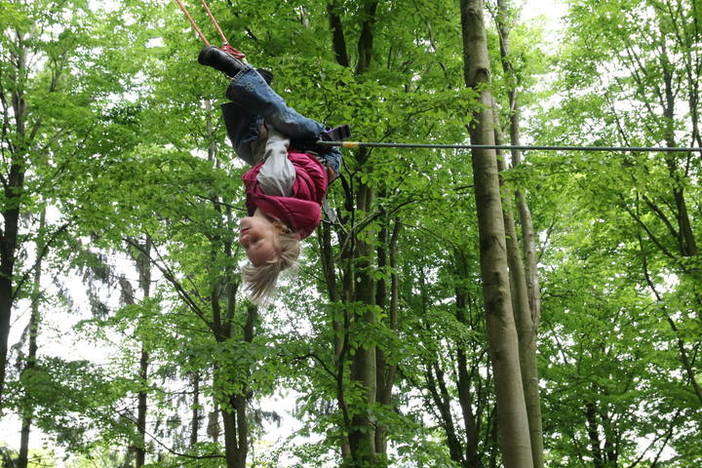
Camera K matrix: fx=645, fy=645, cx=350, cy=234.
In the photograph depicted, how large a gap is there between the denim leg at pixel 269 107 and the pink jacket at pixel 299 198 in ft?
0.43

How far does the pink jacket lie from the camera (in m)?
3.09

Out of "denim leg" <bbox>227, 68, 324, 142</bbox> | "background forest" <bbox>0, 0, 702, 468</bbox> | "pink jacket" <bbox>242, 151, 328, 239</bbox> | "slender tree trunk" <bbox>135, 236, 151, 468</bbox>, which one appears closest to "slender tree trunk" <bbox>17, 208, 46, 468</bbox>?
"background forest" <bbox>0, 0, 702, 468</bbox>

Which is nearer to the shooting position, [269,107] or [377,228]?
[269,107]

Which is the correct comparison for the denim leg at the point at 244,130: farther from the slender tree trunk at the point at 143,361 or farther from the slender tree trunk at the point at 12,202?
the slender tree trunk at the point at 143,361

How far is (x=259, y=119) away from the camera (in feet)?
12.4

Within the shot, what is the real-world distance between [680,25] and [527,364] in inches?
245

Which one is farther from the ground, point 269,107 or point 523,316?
point 269,107

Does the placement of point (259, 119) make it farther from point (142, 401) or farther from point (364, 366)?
point (142, 401)

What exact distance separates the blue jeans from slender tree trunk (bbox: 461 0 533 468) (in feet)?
4.30

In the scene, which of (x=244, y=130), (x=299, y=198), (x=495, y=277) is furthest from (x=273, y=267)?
(x=495, y=277)

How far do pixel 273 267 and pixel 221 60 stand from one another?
1407 mm

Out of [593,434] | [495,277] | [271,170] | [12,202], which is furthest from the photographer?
[593,434]

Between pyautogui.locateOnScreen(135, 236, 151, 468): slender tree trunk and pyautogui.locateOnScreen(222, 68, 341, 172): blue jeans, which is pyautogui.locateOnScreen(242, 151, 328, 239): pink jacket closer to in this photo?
pyautogui.locateOnScreen(222, 68, 341, 172): blue jeans

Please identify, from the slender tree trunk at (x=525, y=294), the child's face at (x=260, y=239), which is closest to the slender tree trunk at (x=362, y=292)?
the slender tree trunk at (x=525, y=294)
